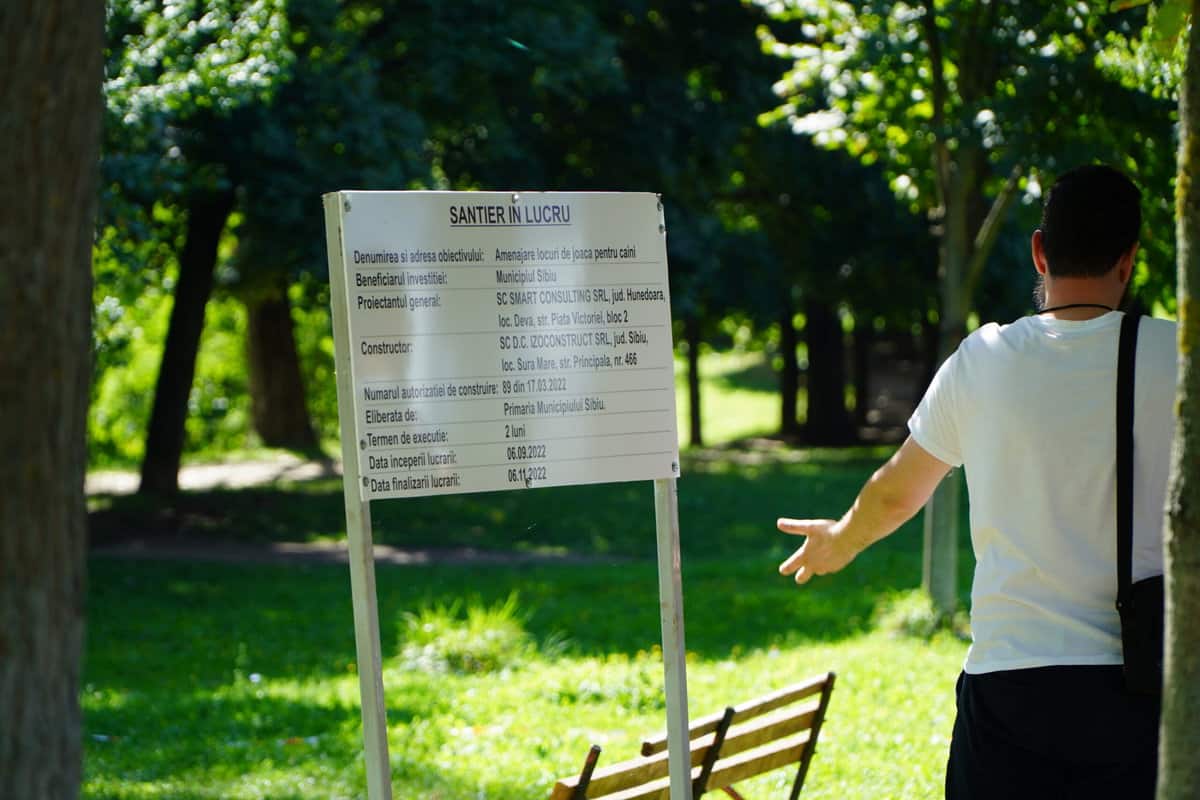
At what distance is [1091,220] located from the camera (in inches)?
121

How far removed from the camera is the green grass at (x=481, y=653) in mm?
6918

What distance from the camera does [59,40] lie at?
7.77 feet

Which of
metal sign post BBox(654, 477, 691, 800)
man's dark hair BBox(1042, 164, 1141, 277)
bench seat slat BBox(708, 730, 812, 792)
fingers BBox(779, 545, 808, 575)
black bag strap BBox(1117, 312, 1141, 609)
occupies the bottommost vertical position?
bench seat slat BBox(708, 730, 812, 792)

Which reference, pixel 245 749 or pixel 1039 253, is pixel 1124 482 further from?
pixel 245 749

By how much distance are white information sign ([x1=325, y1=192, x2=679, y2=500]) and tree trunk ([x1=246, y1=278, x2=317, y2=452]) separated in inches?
895

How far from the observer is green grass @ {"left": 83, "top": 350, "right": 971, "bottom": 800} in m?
6.92

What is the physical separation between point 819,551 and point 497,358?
0.95 m

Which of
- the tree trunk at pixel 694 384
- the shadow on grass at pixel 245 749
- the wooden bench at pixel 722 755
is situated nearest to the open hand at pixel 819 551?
the wooden bench at pixel 722 755

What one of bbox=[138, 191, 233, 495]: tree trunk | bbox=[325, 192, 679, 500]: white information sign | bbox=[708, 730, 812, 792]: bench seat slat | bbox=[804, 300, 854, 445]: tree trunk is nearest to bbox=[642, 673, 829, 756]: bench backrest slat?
bbox=[708, 730, 812, 792]: bench seat slat

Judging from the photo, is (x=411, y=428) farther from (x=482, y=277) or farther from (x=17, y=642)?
(x=17, y=642)

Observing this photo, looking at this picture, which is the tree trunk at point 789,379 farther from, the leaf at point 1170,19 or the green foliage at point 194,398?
the leaf at point 1170,19

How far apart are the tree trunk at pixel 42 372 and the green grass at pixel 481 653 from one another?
97.3 inches

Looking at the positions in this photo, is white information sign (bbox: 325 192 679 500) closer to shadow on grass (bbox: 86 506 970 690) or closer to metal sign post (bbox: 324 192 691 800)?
metal sign post (bbox: 324 192 691 800)

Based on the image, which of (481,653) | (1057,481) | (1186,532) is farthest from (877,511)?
(481,653)
